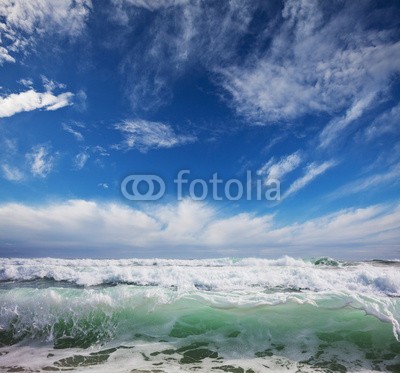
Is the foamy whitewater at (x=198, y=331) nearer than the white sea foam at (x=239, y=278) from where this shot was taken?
Yes

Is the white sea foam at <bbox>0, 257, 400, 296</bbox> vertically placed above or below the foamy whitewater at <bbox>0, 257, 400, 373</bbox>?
above

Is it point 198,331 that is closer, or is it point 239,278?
point 198,331

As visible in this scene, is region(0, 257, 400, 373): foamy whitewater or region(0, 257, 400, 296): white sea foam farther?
region(0, 257, 400, 296): white sea foam

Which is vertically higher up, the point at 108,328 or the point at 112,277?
the point at 112,277

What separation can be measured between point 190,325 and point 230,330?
38.6 inches

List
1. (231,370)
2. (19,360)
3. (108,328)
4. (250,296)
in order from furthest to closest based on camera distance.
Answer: (250,296), (108,328), (19,360), (231,370)

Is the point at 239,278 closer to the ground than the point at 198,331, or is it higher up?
higher up

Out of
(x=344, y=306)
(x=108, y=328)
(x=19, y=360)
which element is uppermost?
(x=344, y=306)

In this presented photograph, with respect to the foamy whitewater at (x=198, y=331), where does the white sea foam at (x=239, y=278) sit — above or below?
above

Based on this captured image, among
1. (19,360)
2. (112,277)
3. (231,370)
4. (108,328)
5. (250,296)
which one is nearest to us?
(231,370)

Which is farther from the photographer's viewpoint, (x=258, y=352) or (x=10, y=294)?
(x=10, y=294)

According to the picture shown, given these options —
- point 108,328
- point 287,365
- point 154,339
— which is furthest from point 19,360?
point 287,365

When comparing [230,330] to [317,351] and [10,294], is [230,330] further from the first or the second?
[10,294]

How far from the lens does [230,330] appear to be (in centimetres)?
666
